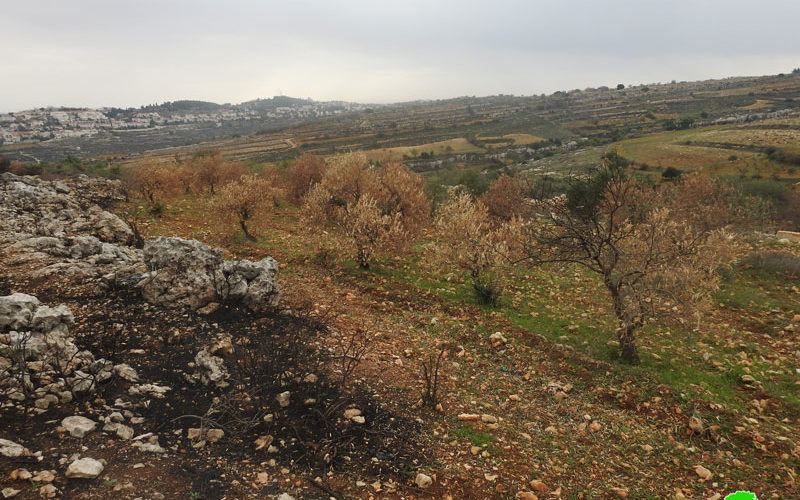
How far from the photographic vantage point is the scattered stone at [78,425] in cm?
567

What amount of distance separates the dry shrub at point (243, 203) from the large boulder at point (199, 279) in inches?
360

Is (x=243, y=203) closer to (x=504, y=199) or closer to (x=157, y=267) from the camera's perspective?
(x=157, y=267)

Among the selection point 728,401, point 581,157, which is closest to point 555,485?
point 728,401

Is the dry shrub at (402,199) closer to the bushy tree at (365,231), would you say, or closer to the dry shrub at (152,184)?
the bushy tree at (365,231)

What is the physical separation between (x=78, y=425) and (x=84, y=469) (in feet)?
3.62

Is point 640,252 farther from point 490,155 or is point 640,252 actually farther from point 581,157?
point 490,155

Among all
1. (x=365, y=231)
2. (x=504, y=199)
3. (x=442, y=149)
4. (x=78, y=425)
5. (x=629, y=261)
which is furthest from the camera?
(x=442, y=149)

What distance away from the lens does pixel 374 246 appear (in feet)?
55.9

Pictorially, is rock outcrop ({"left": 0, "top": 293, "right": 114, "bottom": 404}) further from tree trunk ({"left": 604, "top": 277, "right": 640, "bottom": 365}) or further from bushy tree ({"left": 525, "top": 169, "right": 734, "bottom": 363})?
tree trunk ({"left": 604, "top": 277, "right": 640, "bottom": 365})

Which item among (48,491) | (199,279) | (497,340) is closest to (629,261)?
(497,340)

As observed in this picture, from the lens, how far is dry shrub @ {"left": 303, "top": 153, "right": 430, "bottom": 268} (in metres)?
16.9

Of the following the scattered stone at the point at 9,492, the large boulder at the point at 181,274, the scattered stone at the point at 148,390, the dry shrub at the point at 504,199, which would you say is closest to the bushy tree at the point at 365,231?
the large boulder at the point at 181,274

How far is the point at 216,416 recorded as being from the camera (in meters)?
6.70

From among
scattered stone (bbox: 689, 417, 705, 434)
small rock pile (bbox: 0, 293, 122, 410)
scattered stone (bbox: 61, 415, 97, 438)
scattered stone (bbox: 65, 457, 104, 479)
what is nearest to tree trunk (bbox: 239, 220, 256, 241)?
small rock pile (bbox: 0, 293, 122, 410)
